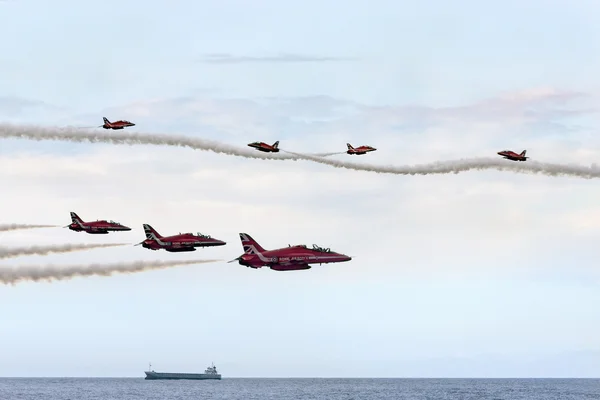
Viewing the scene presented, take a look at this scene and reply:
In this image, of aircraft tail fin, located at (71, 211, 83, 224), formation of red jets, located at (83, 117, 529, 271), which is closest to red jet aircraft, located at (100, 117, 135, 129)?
formation of red jets, located at (83, 117, 529, 271)

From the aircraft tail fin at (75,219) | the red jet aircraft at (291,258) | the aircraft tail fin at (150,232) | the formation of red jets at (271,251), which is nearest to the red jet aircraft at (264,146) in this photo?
the formation of red jets at (271,251)

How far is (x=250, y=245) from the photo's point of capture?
168 m

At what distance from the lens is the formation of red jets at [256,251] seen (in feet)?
535

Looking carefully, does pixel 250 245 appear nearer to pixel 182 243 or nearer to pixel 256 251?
pixel 256 251

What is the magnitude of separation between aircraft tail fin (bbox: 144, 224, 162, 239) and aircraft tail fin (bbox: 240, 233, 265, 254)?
67.1 ft

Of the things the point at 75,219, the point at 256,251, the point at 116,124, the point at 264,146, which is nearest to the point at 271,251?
the point at 256,251

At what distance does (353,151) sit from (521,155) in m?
29.9

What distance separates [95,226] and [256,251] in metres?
41.1

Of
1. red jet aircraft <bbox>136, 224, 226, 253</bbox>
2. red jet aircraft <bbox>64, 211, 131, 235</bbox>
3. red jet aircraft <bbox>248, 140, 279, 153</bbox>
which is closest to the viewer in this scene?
red jet aircraft <bbox>248, 140, 279, 153</bbox>

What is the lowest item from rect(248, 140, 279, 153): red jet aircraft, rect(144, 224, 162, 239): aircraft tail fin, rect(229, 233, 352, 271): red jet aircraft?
rect(229, 233, 352, 271): red jet aircraft

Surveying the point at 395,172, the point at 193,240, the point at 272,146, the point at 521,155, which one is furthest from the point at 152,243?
the point at 521,155

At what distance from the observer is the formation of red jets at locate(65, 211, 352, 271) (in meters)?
163

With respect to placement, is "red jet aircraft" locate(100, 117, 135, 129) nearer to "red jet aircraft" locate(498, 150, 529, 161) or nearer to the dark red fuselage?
the dark red fuselage

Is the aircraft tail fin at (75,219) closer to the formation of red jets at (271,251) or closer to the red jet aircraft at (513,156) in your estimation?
the formation of red jets at (271,251)
